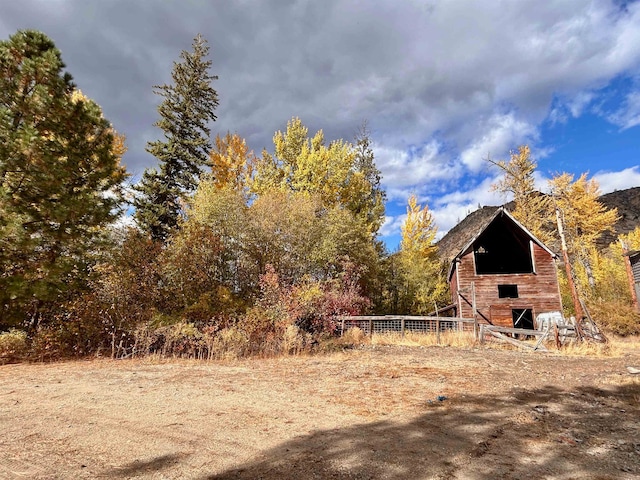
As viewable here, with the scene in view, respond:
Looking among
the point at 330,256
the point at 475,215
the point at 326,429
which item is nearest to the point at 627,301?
the point at 330,256

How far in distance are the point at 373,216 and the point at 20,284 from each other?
22.6 m

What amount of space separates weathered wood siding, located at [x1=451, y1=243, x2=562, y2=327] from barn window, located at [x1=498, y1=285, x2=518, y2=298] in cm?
74

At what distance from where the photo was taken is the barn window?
76.0ft

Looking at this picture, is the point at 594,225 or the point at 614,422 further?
the point at 594,225

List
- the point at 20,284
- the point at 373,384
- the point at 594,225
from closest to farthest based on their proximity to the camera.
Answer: the point at 373,384
the point at 20,284
the point at 594,225

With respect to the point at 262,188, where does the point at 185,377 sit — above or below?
below

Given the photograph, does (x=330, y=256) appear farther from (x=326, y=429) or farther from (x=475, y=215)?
(x=475, y=215)

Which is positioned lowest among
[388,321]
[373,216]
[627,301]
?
[388,321]

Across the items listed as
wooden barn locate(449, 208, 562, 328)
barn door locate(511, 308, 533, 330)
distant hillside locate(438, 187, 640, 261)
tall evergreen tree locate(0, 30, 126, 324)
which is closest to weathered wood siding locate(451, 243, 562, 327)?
wooden barn locate(449, 208, 562, 328)

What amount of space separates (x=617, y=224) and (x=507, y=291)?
2221 inches

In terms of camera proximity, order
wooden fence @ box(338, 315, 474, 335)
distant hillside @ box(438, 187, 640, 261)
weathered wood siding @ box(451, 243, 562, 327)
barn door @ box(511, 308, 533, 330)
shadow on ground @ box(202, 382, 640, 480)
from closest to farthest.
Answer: shadow on ground @ box(202, 382, 640, 480) < wooden fence @ box(338, 315, 474, 335) < weathered wood siding @ box(451, 243, 562, 327) < barn door @ box(511, 308, 533, 330) < distant hillside @ box(438, 187, 640, 261)

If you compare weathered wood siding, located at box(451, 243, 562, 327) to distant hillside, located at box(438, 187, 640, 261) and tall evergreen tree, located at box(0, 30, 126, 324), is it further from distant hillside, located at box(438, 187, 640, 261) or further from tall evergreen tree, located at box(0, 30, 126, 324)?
distant hillside, located at box(438, 187, 640, 261)

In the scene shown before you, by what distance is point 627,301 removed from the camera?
26547 millimetres

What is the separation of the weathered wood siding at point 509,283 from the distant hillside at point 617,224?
82.5 ft
